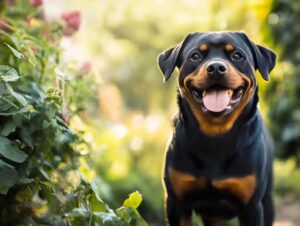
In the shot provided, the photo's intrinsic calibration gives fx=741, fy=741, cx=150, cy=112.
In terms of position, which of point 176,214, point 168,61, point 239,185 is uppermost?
point 168,61

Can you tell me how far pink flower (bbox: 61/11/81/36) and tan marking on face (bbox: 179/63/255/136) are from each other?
1130mm

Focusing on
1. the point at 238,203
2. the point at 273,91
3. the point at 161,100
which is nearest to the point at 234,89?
the point at 238,203

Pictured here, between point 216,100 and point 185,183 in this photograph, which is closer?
point 216,100

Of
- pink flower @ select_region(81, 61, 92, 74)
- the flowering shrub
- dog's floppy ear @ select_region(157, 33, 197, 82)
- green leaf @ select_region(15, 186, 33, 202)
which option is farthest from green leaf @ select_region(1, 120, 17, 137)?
Answer: pink flower @ select_region(81, 61, 92, 74)

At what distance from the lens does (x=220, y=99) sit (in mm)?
3865

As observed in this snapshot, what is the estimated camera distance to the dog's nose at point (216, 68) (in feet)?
12.2

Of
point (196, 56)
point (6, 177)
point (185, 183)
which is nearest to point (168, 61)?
point (196, 56)

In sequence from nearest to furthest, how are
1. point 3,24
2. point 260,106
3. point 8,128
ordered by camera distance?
1. point 8,128
2. point 3,24
3. point 260,106

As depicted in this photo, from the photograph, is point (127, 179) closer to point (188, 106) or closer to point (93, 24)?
point (188, 106)

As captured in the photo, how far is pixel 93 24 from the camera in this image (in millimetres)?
17391

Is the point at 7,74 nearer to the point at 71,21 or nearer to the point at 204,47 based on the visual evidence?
the point at 204,47

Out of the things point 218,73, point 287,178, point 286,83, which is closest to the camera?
point 218,73

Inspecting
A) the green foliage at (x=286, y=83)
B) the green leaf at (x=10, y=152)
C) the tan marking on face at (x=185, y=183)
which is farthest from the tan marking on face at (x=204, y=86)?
the green foliage at (x=286, y=83)

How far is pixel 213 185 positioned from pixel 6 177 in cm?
118
